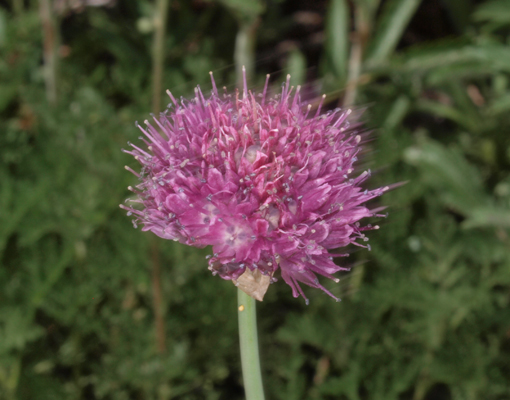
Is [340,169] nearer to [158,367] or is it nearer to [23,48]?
[158,367]

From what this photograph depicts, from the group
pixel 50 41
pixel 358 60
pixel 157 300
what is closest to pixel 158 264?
pixel 157 300

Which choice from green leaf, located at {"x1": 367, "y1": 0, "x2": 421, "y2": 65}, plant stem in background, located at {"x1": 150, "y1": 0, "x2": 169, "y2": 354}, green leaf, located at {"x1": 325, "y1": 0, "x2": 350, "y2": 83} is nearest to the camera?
plant stem in background, located at {"x1": 150, "y1": 0, "x2": 169, "y2": 354}

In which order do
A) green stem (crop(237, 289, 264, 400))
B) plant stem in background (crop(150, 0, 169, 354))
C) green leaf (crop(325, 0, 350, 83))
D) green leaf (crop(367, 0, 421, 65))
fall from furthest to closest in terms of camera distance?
1. green leaf (crop(325, 0, 350, 83))
2. green leaf (crop(367, 0, 421, 65))
3. plant stem in background (crop(150, 0, 169, 354))
4. green stem (crop(237, 289, 264, 400))

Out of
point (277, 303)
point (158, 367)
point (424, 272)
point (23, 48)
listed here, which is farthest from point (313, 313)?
point (23, 48)

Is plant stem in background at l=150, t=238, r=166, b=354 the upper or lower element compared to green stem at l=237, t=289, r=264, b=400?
upper

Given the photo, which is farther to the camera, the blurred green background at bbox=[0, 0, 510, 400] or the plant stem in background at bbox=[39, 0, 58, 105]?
the plant stem in background at bbox=[39, 0, 58, 105]

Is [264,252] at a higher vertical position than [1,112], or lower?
lower

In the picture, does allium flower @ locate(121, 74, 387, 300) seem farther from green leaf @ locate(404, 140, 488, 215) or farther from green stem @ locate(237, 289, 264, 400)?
green leaf @ locate(404, 140, 488, 215)

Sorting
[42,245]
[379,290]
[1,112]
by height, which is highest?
[1,112]

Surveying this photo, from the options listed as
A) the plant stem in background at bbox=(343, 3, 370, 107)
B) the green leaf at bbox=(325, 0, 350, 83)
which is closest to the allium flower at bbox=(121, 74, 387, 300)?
the plant stem in background at bbox=(343, 3, 370, 107)
